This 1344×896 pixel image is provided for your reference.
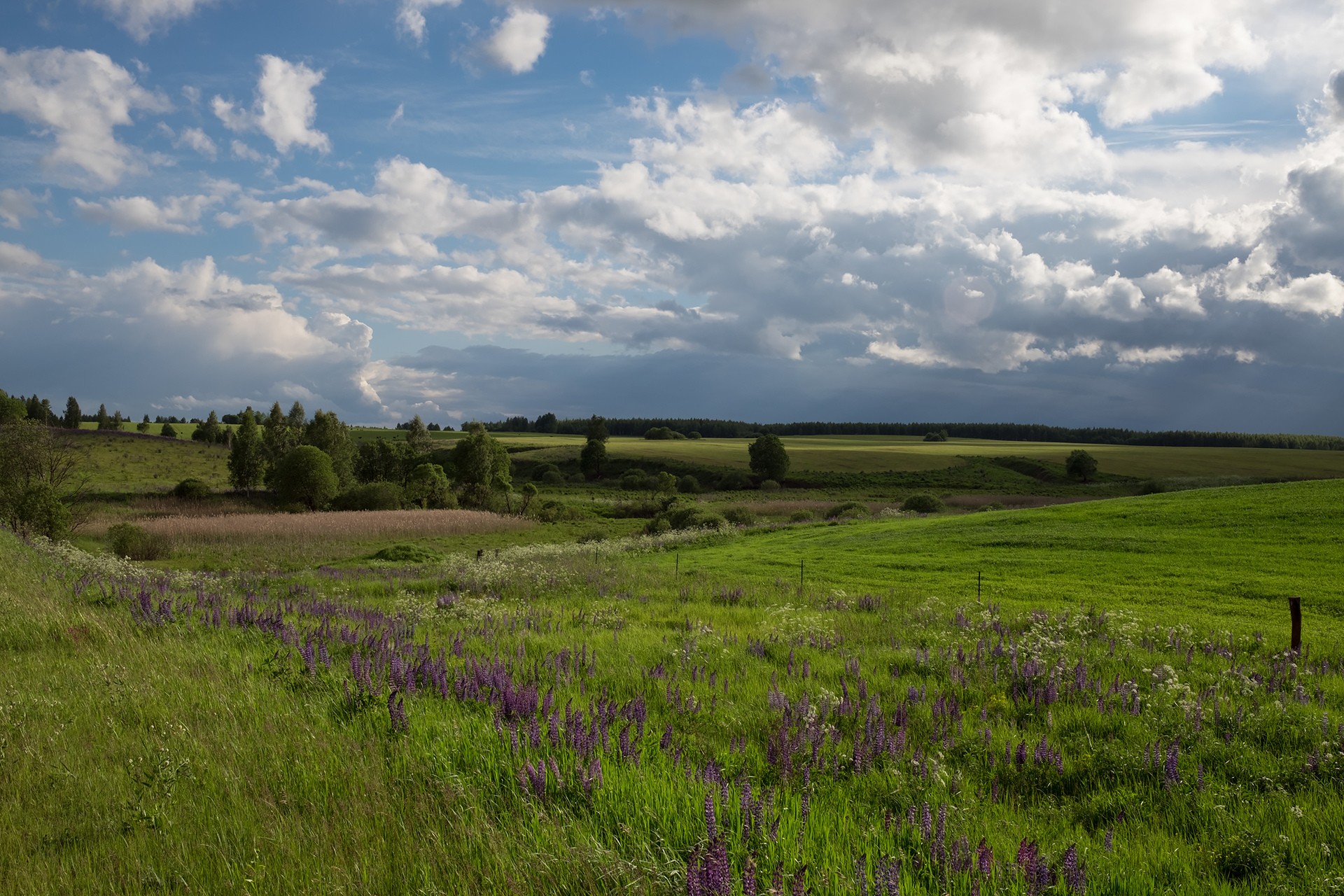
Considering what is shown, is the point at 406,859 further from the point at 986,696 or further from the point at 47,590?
the point at 47,590

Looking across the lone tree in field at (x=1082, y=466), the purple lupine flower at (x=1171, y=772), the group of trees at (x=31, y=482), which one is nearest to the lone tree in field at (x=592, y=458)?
the lone tree in field at (x=1082, y=466)

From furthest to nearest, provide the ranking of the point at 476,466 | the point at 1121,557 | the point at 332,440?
1. the point at 332,440
2. the point at 476,466
3. the point at 1121,557

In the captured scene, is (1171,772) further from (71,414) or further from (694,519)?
(71,414)

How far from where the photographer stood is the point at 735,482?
325 feet

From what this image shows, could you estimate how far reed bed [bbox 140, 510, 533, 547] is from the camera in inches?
1610

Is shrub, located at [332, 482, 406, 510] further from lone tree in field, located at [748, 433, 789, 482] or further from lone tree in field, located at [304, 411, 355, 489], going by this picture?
lone tree in field, located at [748, 433, 789, 482]

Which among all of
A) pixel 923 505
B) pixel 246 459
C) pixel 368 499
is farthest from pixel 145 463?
pixel 923 505

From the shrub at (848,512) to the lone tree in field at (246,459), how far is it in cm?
5349

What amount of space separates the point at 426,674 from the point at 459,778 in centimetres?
299

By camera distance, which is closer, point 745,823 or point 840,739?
point 745,823

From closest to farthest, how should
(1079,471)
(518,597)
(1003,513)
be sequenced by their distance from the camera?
(518,597) → (1003,513) → (1079,471)

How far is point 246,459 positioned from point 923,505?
206 ft

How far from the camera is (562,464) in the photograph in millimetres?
121688

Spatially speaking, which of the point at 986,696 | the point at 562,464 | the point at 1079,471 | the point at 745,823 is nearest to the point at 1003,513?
the point at 986,696
